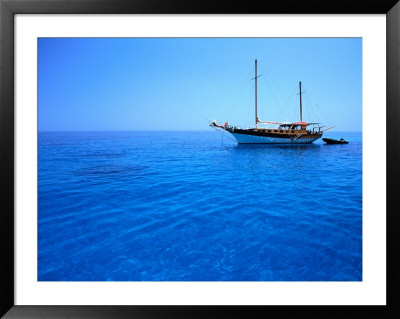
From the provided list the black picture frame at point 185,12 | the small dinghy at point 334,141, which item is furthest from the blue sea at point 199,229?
the small dinghy at point 334,141

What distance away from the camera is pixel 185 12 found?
4.71ft

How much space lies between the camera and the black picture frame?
1385 millimetres

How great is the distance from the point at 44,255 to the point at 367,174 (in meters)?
3.45

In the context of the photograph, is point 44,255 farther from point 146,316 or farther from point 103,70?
point 103,70

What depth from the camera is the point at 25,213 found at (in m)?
1.49

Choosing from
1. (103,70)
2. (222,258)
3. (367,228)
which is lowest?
(222,258)

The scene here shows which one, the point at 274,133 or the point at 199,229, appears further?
the point at 274,133

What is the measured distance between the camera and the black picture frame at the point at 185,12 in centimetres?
Result: 138

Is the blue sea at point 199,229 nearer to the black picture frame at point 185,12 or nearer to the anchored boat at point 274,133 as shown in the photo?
the black picture frame at point 185,12

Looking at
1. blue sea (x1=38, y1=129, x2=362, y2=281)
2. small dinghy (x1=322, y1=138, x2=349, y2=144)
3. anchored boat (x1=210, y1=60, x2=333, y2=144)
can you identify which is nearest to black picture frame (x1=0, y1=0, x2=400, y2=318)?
blue sea (x1=38, y1=129, x2=362, y2=281)

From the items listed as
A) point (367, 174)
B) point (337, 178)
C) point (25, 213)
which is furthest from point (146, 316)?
point (337, 178)

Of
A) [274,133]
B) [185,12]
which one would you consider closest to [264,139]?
[274,133]

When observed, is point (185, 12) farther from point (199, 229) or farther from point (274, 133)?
point (274, 133)

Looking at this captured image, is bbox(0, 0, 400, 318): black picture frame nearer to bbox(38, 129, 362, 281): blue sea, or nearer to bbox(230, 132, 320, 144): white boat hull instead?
bbox(38, 129, 362, 281): blue sea
